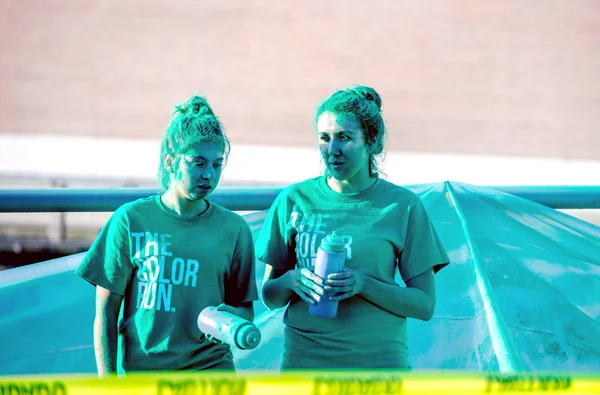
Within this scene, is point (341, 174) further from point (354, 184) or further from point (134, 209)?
point (134, 209)

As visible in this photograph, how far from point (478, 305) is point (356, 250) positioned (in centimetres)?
83

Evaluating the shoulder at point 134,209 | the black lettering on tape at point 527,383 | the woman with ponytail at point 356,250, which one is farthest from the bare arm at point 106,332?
the black lettering on tape at point 527,383

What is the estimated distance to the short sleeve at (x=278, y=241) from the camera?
2.03 m

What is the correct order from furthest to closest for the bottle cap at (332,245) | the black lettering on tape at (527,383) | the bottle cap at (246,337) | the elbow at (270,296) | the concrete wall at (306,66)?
the concrete wall at (306,66)
the elbow at (270,296)
the bottle cap at (332,245)
the bottle cap at (246,337)
the black lettering on tape at (527,383)

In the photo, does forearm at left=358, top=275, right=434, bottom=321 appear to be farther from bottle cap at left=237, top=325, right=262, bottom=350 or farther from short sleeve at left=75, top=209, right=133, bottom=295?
short sleeve at left=75, top=209, right=133, bottom=295

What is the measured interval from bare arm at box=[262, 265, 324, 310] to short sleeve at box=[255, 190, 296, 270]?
3 centimetres

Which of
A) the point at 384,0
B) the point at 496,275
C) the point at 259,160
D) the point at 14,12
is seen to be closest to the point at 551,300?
the point at 496,275

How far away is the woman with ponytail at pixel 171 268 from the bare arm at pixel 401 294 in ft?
0.96

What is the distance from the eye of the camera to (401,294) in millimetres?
1924

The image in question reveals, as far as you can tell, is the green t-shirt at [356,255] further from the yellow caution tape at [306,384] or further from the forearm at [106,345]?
the yellow caution tape at [306,384]

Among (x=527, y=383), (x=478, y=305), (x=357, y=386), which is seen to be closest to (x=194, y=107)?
(x=357, y=386)

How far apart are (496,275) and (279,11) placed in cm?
1151

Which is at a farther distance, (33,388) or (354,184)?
(354,184)

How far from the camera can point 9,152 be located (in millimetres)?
12906
